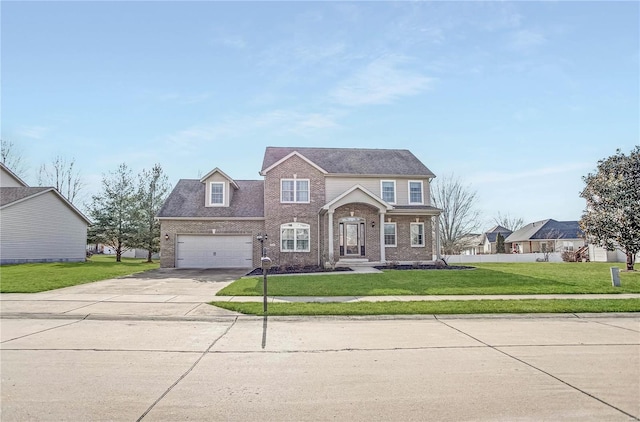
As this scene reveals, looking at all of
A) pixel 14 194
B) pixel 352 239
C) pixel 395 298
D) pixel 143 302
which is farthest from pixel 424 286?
pixel 14 194

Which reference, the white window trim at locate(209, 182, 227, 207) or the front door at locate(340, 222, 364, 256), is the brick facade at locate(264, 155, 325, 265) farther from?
the white window trim at locate(209, 182, 227, 207)

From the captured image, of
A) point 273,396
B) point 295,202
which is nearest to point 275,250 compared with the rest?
point 295,202

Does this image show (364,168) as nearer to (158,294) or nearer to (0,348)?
(158,294)

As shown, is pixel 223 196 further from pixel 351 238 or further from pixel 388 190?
pixel 388 190

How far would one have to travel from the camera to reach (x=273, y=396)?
175 inches

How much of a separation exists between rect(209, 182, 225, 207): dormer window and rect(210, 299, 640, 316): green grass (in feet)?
53.1

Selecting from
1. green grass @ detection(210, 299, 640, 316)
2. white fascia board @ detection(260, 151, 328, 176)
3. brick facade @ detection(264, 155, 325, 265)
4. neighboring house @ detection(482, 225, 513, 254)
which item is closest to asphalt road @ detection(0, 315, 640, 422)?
green grass @ detection(210, 299, 640, 316)

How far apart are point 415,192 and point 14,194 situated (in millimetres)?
28119

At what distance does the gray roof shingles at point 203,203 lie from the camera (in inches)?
1008

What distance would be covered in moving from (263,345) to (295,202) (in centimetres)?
1853

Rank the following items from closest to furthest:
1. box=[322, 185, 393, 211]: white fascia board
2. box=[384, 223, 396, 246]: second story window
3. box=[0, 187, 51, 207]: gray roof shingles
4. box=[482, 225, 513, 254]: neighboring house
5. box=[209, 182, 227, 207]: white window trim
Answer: box=[322, 185, 393, 211]: white fascia board, box=[384, 223, 396, 246]: second story window, box=[209, 182, 227, 207]: white window trim, box=[0, 187, 51, 207]: gray roof shingles, box=[482, 225, 513, 254]: neighboring house

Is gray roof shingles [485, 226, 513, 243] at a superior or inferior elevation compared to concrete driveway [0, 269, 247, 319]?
superior

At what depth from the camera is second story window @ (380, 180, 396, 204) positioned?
2598 cm

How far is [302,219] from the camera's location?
985 inches
